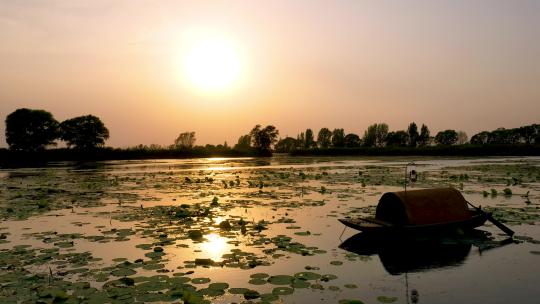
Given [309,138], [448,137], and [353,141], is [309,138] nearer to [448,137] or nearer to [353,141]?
[353,141]

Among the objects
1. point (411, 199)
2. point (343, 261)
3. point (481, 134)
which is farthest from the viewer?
point (481, 134)

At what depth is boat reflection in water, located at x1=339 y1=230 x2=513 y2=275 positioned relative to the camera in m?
10.5

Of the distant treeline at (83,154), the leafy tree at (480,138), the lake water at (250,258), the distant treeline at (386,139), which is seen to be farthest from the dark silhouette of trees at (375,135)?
the lake water at (250,258)

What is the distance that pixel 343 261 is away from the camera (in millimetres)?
10742

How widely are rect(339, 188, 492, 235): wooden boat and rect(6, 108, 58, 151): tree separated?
109596 millimetres

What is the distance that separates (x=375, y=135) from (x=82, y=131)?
5106 inches

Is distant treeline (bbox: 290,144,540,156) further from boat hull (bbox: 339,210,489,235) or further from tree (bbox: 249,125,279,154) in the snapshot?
boat hull (bbox: 339,210,489,235)

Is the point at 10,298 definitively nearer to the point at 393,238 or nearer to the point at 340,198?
the point at 393,238

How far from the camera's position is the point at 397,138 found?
184 m

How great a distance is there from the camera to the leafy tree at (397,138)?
594ft

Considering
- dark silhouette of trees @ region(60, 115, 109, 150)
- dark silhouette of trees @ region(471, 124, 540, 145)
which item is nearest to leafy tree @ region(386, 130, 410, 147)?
dark silhouette of trees @ region(471, 124, 540, 145)

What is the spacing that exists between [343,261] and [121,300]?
578cm

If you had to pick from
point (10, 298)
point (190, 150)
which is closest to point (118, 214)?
point (10, 298)

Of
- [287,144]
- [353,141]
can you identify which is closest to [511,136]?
[353,141]
